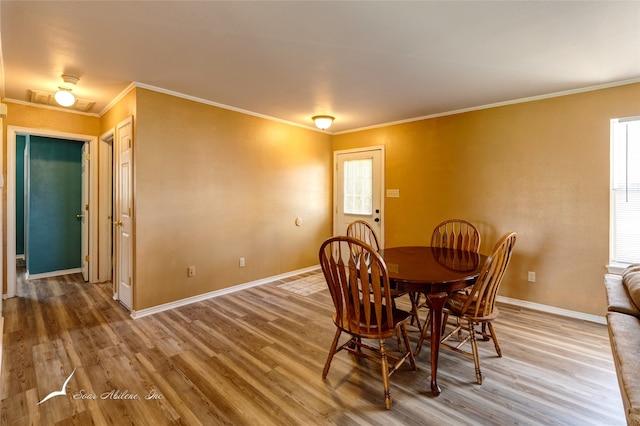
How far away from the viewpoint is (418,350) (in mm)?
2389

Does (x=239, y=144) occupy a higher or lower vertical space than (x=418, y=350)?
higher

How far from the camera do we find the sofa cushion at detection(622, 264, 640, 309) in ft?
4.89

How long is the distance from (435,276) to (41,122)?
4.87 meters

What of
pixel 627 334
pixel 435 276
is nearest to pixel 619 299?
pixel 627 334

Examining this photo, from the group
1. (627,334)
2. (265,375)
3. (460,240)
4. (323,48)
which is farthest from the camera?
(460,240)

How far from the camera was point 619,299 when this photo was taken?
1603 millimetres

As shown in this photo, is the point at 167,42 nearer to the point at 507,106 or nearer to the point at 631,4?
the point at 631,4

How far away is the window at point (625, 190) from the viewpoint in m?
2.93

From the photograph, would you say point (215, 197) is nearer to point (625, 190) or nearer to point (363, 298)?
point (363, 298)

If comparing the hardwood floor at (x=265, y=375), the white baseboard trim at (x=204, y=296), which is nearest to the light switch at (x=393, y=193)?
the white baseboard trim at (x=204, y=296)

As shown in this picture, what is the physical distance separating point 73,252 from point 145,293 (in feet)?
8.86

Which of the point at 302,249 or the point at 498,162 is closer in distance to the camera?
the point at 498,162

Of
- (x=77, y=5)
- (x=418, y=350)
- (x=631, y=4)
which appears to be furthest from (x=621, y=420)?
(x=77, y=5)

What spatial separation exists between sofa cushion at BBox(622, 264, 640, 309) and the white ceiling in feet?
5.19
